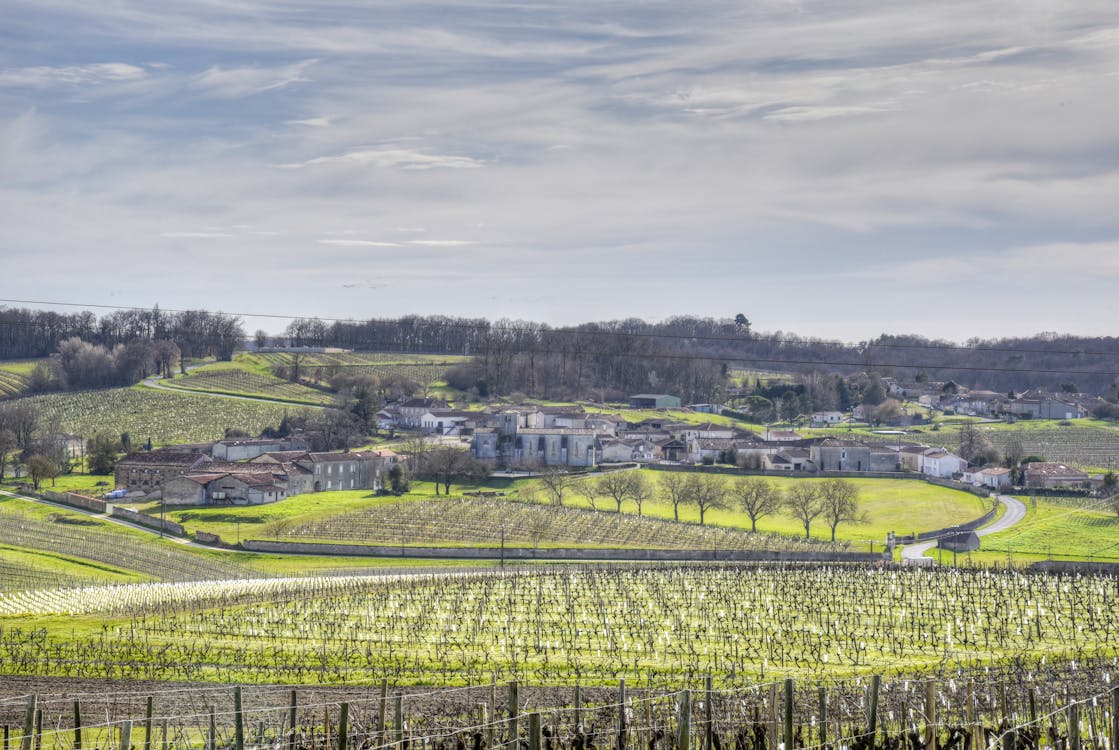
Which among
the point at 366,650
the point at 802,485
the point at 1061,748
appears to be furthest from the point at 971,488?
the point at 1061,748

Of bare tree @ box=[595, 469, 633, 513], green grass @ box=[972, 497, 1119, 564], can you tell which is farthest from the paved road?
bare tree @ box=[595, 469, 633, 513]

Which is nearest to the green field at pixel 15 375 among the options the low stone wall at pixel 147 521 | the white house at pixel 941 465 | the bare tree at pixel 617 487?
the low stone wall at pixel 147 521

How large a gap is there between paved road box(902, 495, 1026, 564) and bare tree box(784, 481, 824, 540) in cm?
679

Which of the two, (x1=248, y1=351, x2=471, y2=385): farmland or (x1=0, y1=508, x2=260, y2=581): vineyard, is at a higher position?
(x1=248, y1=351, x2=471, y2=385): farmland

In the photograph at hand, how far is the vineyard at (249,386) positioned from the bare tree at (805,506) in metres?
60.1

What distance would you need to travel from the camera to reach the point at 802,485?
83.1m

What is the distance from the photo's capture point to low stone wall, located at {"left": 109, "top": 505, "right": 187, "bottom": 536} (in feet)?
233

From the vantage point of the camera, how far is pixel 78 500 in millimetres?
78938

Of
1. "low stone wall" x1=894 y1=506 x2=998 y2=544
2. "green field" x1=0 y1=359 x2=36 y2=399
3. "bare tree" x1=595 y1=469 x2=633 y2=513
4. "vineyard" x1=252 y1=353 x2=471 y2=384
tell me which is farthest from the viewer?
"vineyard" x1=252 y1=353 x2=471 y2=384

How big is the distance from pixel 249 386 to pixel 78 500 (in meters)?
51.4

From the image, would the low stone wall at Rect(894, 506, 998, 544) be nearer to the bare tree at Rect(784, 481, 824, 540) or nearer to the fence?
the bare tree at Rect(784, 481, 824, 540)

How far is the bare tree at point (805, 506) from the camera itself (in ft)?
237

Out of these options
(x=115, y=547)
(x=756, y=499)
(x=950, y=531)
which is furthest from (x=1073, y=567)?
(x=115, y=547)

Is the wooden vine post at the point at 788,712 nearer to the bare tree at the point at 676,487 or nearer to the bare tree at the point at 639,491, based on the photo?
the bare tree at the point at 676,487
